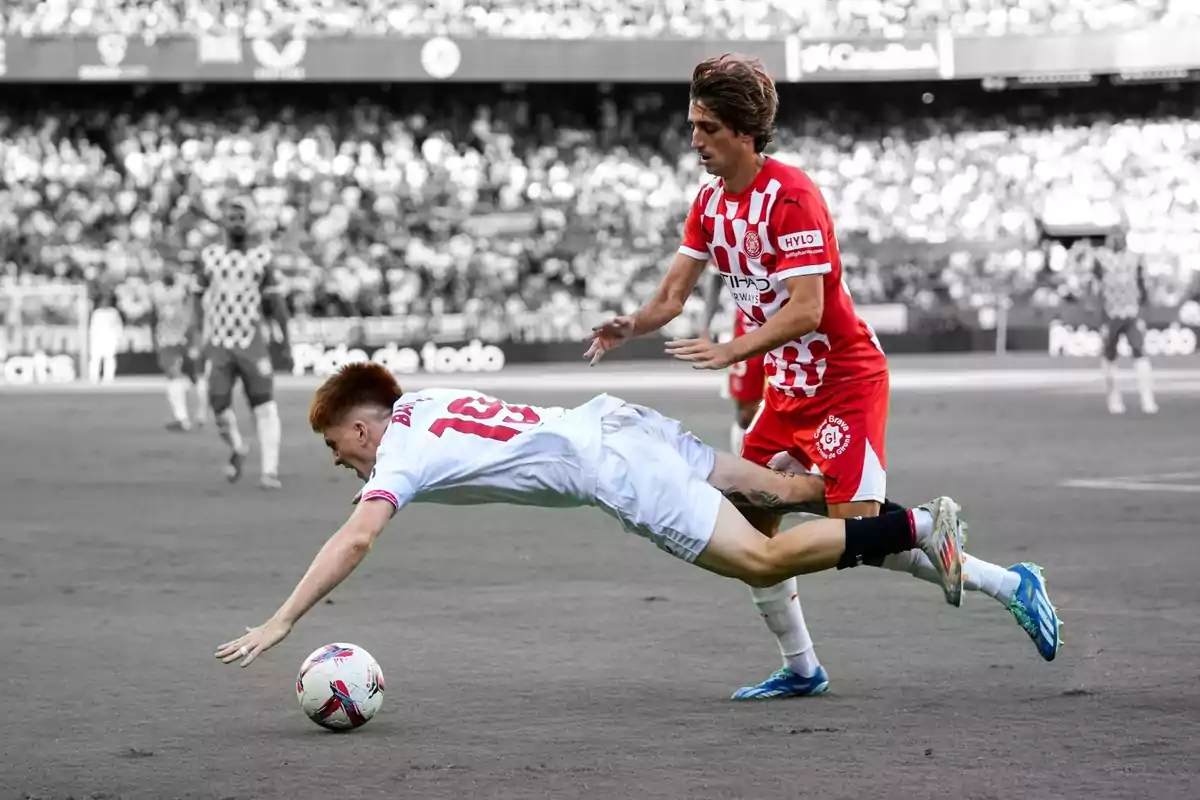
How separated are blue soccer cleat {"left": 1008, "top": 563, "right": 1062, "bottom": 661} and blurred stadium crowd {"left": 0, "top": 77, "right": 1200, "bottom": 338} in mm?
29416

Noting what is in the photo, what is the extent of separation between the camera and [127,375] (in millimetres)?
35500

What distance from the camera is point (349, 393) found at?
6.00 m

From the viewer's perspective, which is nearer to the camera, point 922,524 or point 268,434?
point 922,524

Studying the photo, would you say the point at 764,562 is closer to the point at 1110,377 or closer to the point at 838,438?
Answer: the point at 838,438

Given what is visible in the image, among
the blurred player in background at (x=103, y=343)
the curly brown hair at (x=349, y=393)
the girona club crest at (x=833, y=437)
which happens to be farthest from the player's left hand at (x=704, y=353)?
the blurred player in background at (x=103, y=343)

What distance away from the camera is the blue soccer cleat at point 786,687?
6734 mm

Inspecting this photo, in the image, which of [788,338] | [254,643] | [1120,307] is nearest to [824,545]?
[788,338]

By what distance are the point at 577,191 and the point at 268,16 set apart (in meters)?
8.03

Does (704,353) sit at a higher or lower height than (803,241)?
lower

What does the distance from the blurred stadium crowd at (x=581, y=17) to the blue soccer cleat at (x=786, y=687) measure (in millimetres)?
35494

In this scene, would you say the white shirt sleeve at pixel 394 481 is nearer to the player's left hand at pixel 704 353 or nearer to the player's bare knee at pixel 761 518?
the player's left hand at pixel 704 353

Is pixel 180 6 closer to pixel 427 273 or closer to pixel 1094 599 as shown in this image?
pixel 427 273

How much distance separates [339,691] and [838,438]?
6.31 feet

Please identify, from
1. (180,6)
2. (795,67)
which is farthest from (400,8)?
(795,67)
